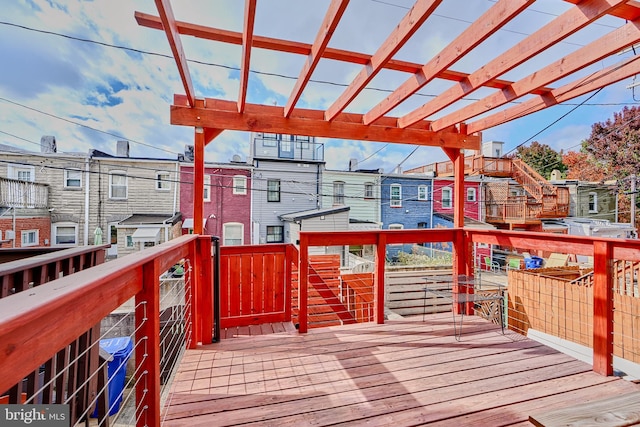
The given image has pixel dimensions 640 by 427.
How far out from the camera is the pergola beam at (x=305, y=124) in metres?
2.92

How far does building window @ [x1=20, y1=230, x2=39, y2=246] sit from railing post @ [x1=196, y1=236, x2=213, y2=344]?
10.9 meters

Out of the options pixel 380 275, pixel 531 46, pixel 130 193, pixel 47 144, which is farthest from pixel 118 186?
pixel 531 46

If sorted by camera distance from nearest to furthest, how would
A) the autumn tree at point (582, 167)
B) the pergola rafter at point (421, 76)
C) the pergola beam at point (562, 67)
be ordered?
the pergola rafter at point (421, 76)
the pergola beam at point (562, 67)
the autumn tree at point (582, 167)

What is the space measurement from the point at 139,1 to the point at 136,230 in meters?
8.62

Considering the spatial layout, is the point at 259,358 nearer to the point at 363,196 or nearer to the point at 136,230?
the point at 136,230

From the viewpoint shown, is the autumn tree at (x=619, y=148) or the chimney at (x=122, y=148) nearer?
the chimney at (x=122, y=148)

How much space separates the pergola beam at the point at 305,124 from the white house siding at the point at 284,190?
838 centimetres

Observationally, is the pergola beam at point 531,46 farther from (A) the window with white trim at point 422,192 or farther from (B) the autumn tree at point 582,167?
(B) the autumn tree at point 582,167

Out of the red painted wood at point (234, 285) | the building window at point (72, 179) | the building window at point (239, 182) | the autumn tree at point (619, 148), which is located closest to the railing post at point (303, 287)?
the red painted wood at point (234, 285)

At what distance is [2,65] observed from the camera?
10539 millimetres

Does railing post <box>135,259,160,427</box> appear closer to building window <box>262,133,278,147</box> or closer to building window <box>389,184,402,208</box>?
building window <box>262,133,278,147</box>

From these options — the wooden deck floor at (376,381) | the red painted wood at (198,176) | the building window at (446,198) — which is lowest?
the wooden deck floor at (376,381)

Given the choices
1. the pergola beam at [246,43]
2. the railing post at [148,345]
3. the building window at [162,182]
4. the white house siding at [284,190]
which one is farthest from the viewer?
the white house siding at [284,190]

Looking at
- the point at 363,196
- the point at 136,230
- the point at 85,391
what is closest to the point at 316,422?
the point at 85,391
